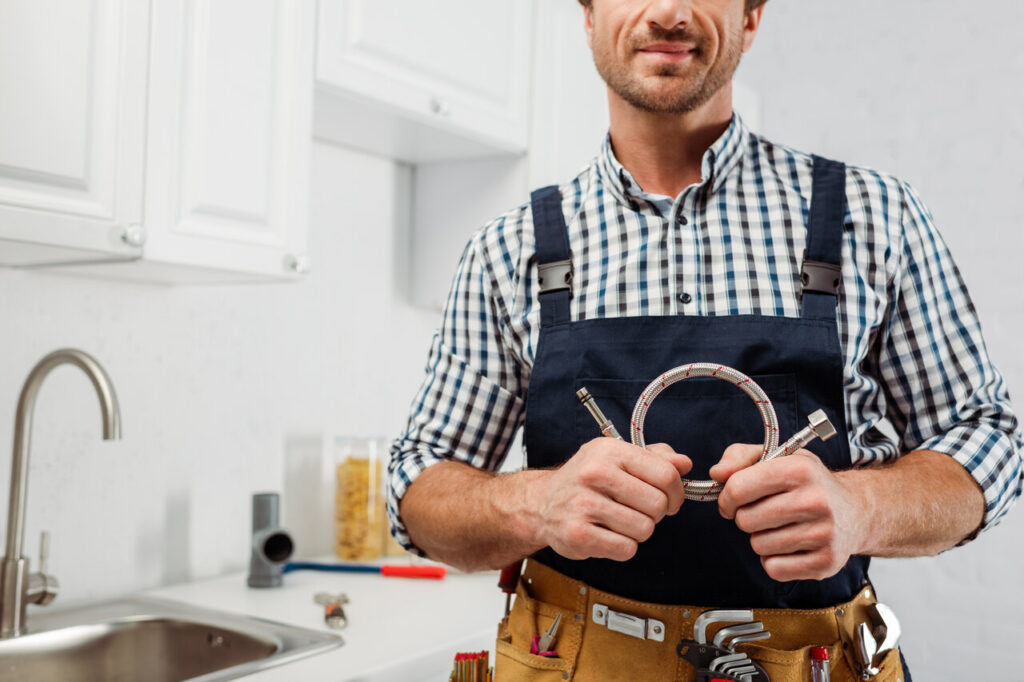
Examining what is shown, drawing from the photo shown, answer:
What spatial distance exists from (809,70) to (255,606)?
7.47ft

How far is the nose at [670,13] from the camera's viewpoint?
1015mm

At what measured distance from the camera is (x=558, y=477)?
2.83 ft

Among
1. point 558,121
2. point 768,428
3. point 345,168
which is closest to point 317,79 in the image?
point 345,168

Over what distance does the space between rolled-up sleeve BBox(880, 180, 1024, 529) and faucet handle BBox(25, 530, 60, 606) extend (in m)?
1.28

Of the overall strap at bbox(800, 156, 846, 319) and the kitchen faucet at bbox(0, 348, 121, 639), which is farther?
the kitchen faucet at bbox(0, 348, 121, 639)

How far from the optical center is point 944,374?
1.00 m

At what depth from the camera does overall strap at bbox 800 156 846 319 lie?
991 millimetres

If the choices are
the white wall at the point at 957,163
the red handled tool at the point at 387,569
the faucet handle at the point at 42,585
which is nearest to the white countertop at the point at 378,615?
the red handled tool at the point at 387,569

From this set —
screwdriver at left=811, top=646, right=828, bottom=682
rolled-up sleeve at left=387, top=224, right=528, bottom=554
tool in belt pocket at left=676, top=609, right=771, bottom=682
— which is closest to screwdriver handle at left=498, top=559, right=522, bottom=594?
rolled-up sleeve at left=387, top=224, right=528, bottom=554

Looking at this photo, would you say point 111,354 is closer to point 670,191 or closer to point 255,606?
point 255,606

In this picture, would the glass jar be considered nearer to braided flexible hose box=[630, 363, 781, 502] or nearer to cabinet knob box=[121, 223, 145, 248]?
cabinet knob box=[121, 223, 145, 248]

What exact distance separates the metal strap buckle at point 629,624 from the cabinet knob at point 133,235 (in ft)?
2.74

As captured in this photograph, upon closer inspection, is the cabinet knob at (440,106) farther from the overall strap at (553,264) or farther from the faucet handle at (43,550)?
the faucet handle at (43,550)

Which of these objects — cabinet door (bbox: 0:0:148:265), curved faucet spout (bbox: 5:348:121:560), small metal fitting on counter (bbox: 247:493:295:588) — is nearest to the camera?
cabinet door (bbox: 0:0:148:265)
